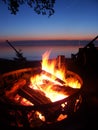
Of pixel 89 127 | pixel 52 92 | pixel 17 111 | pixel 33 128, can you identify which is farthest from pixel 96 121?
pixel 17 111

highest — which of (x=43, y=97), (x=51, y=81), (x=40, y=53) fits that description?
(x=51, y=81)

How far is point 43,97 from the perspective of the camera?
515 cm

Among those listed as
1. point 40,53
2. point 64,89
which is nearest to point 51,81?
point 64,89

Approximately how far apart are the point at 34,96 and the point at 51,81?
1.32 meters

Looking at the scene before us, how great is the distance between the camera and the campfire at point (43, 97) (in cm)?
447

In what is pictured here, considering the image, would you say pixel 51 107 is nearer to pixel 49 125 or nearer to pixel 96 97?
pixel 49 125

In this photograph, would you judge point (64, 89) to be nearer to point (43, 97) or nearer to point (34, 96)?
point (43, 97)

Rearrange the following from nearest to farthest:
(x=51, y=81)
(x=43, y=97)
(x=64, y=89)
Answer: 1. (x=43, y=97)
2. (x=64, y=89)
3. (x=51, y=81)

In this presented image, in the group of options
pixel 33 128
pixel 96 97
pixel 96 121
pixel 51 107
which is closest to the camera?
pixel 51 107

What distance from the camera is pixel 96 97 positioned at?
6.89 meters

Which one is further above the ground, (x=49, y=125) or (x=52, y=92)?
(x=52, y=92)

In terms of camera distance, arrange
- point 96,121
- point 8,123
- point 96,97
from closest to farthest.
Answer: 1. point 8,123
2. point 96,121
3. point 96,97

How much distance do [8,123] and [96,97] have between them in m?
3.31

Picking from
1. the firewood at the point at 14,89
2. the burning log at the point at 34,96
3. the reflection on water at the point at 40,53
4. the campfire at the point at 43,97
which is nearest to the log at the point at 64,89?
the campfire at the point at 43,97
